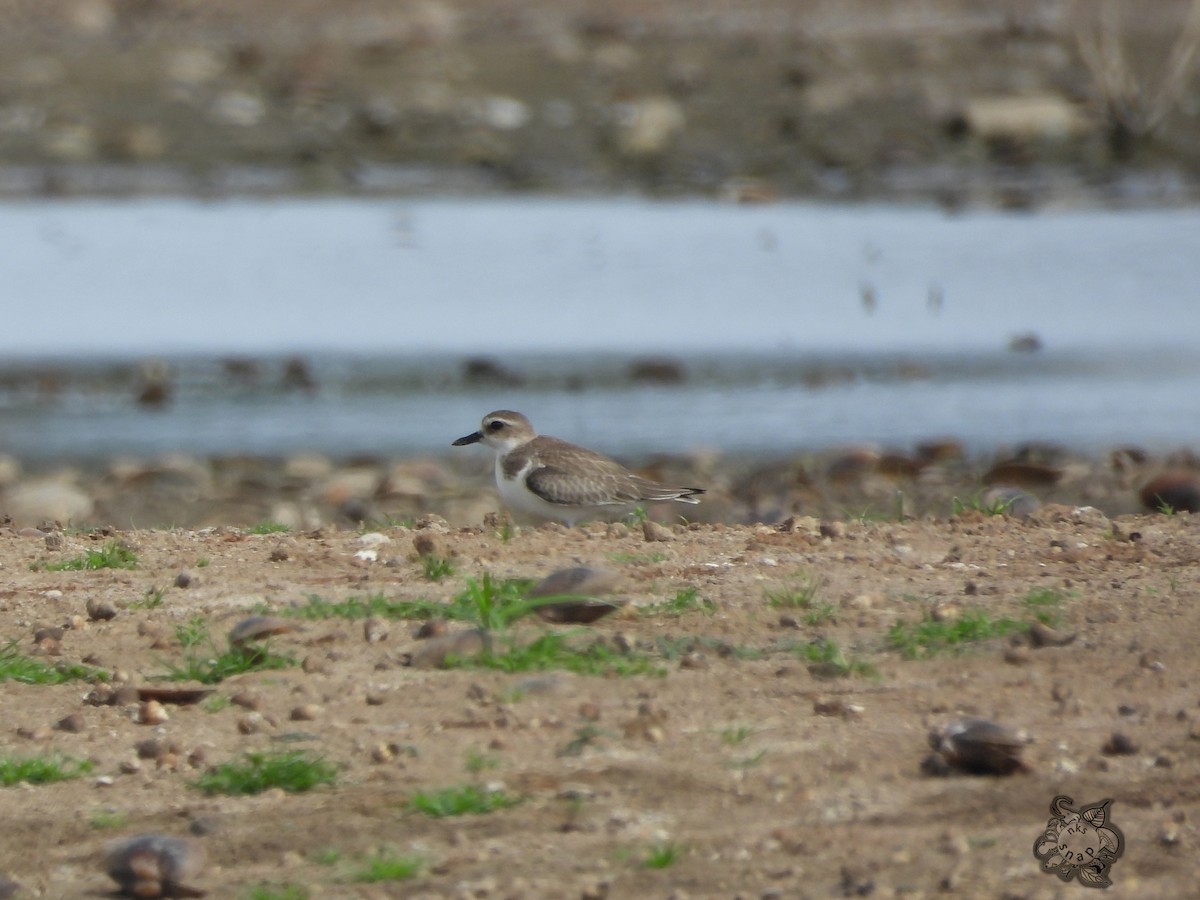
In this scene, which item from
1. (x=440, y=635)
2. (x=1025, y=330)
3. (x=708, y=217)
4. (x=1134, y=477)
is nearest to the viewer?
(x=440, y=635)

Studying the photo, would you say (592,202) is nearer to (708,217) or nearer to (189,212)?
(708,217)

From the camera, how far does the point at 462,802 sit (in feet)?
13.8

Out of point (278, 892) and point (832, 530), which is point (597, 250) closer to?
point (832, 530)

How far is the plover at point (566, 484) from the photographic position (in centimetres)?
716

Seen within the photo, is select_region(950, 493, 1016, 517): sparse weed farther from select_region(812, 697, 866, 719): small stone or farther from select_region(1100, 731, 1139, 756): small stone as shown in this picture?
select_region(1100, 731, 1139, 756): small stone

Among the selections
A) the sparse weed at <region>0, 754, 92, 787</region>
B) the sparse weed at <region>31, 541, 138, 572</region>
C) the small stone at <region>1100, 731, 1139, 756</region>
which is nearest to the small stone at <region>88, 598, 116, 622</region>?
the sparse weed at <region>31, 541, 138, 572</region>

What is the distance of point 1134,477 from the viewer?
951cm

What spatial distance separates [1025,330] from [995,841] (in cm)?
1160

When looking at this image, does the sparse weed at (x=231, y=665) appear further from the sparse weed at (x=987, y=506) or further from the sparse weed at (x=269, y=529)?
the sparse weed at (x=987, y=506)

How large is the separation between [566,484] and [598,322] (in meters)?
8.34

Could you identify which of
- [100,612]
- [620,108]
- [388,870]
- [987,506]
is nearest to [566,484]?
[987,506]

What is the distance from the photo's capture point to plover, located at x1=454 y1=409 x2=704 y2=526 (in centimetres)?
716

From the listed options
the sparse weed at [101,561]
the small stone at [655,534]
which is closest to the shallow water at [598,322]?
the small stone at [655,534]

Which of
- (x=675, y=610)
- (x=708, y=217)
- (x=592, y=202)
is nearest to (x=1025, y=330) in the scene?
(x=708, y=217)
